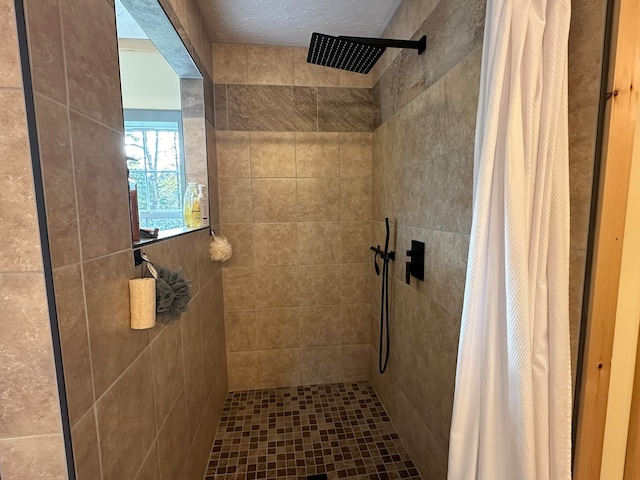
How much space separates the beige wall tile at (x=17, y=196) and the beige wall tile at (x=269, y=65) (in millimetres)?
1816

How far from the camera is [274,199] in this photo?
7.28 ft

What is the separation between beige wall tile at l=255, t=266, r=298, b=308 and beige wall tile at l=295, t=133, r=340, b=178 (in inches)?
30.2

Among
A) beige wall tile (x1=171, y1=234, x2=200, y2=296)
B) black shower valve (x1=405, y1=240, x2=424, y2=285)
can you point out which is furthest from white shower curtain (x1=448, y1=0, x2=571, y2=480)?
beige wall tile (x1=171, y1=234, x2=200, y2=296)

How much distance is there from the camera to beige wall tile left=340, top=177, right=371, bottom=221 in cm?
229

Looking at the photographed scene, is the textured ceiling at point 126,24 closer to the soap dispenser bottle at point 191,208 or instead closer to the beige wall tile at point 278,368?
the soap dispenser bottle at point 191,208

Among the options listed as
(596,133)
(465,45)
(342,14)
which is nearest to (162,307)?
(596,133)

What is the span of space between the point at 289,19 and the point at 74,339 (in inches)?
78.0

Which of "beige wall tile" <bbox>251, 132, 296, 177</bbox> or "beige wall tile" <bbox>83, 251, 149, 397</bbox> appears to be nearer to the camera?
"beige wall tile" <bbox>83, 251, 149, 397</bbox>

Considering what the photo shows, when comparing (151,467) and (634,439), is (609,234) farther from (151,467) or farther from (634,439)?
(151,467)

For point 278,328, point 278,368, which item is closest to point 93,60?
point 278,328

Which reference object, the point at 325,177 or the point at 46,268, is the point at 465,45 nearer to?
the point at 325,177

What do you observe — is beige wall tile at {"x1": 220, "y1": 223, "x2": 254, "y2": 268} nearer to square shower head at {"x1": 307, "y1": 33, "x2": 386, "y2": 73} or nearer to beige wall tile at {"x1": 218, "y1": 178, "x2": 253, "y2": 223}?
beige wall tile at {"x1": 218, "y1": 178, "x2": 253, "y2": 223}

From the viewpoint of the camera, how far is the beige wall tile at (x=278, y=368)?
2.36 metres

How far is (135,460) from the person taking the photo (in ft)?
2.92
